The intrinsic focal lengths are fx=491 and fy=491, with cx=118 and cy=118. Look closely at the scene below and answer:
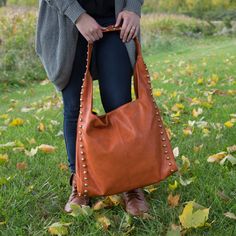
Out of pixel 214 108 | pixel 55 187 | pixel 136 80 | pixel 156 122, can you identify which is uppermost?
pixel 136 80

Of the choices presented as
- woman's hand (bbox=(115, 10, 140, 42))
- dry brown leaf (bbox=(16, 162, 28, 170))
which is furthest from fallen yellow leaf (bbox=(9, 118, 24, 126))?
woman's hand (bbox=(115, 10, 140, 42))

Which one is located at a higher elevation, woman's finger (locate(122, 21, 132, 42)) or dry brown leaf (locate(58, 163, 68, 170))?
woman's finger (locate(122, 21, 132, 42))

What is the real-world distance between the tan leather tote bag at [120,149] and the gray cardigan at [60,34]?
0.19 meters

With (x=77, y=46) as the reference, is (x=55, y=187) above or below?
below

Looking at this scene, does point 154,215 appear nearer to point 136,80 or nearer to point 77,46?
point 136,80

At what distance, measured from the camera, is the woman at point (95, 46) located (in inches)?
86.7

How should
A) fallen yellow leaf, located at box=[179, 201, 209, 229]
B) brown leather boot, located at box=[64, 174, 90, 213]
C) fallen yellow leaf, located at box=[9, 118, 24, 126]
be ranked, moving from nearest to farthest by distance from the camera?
1. fallen yellow leaf, located at box=[179, 201, 209, 229]
2. brown leather boot, located at box=[64, 174, 90, 213]
3. fallen yellow leaf, located at box=[9, 118, 24, 126]

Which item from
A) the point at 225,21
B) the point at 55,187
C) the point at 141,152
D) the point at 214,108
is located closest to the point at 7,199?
the point at 55,187

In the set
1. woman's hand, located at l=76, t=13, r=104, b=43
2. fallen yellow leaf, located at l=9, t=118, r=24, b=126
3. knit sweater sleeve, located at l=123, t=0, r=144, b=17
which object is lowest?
fallen yellow leaf, located at l=9, t=118, r=24, b=126

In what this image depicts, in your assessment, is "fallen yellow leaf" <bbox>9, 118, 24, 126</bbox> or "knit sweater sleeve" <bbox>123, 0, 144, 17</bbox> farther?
"fallen yellow leaf" <bbox>9, 118, 24, 126</bbox>

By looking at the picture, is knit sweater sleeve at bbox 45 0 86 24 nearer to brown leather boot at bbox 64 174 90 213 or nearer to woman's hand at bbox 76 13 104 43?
woman's hand at bbox 76 13 104 43

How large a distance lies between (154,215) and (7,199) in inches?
32.1

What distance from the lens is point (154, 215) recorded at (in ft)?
7.43

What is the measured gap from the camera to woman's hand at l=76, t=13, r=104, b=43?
216 centimetres
